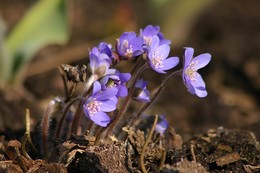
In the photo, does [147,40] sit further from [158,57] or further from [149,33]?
[158,57]

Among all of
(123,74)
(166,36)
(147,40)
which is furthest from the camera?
(166,36)

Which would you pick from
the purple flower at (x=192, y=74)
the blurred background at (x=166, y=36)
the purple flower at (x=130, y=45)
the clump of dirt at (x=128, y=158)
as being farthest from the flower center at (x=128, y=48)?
the blurred background at (x=166, y=36)

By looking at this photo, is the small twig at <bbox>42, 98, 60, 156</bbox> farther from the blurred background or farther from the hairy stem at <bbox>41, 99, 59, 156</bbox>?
the blurred background

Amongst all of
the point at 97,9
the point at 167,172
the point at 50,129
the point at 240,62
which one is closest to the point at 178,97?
the point at 240,62

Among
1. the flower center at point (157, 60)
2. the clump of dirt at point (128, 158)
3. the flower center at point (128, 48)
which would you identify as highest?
the flower center at point (128, 48)

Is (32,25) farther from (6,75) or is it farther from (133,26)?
(133,26)

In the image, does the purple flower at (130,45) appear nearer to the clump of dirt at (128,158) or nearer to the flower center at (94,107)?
the flower center at (94,107)

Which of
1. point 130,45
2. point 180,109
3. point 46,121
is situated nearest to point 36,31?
point 180,109
